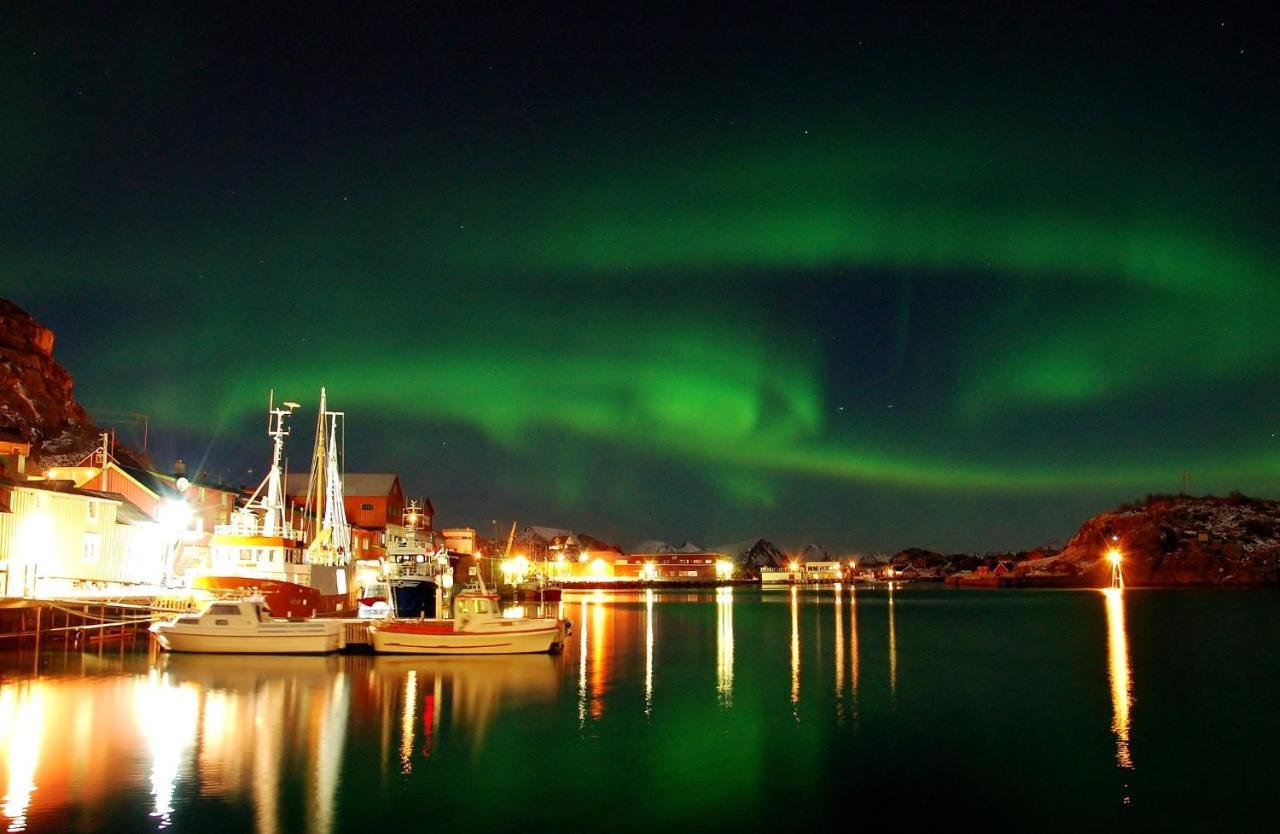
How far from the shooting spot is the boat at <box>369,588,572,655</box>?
46406mm

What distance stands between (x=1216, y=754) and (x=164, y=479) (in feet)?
220

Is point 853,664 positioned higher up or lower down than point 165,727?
lower down

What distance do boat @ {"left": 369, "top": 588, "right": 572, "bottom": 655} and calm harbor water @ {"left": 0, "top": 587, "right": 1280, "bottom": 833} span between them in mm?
801

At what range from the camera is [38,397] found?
9494 cm

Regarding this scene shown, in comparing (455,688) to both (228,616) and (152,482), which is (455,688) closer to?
(228,616)

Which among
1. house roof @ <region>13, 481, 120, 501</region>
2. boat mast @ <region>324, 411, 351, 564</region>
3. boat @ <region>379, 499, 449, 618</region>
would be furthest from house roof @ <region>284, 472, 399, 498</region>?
house roof @ <region>13, 481, 120, 501</region>

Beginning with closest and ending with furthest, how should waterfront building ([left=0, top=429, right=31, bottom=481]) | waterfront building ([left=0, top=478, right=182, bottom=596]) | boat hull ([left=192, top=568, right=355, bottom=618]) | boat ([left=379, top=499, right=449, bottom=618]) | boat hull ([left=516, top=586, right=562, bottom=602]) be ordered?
waterfront building ([left=0, top=478, right=182, bottom=596]) < boat hull ([left=192, top=568, right=355, bottom=618]) < waterfront building ([left=0, top=429, right=31, bottom=481]) < boat ([left=379, top=499, right=449, bottom=618]) < boat hull ([left=516, top=586, right=562, bottom=602])

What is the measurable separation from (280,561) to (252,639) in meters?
13.5

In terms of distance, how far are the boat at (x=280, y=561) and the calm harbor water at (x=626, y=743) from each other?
7.59 metres

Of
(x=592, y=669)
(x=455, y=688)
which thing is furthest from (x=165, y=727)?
(x=592, y=669)

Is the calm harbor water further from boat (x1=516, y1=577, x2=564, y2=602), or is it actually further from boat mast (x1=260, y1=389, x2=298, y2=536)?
boat (x1=516, y1=577, x2=564, y2=602)

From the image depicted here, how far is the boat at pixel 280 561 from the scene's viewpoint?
175ft

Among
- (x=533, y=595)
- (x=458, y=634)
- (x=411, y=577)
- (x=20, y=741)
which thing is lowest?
(x=533, y=595)

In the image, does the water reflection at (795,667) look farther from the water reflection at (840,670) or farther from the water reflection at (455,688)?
the water reflection at (455,688)
